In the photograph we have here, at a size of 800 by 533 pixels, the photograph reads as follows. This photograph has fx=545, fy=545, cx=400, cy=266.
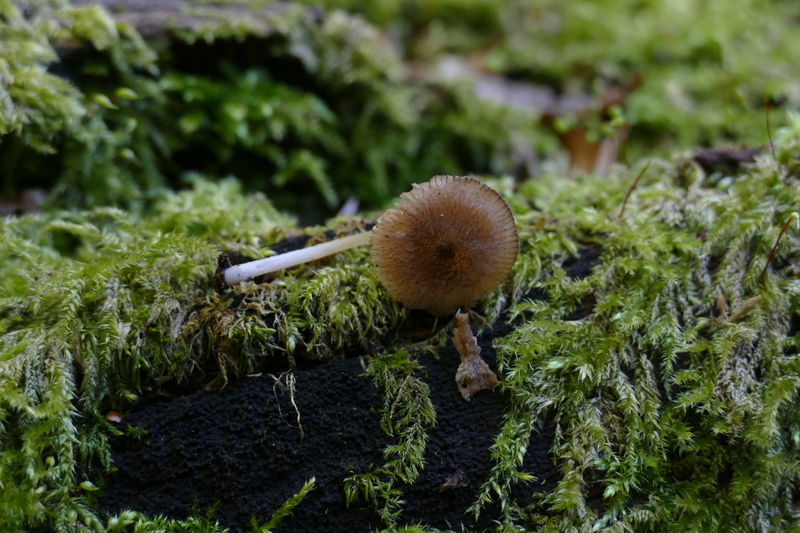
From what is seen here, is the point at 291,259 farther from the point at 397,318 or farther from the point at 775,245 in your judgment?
the point at 775,245

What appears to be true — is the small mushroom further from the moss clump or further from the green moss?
the moss clump

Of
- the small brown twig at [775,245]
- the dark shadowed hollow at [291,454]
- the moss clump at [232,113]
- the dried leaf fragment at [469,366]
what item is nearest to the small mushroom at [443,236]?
the dried leaf fragment at [469,366]

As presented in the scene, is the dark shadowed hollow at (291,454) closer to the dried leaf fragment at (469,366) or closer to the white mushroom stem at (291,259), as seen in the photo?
the dried leaf fragment at (469,366)

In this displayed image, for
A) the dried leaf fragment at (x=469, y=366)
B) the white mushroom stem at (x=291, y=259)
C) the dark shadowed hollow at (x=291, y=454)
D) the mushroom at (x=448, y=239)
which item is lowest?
the dark shadowed hollow at (x=291, y=454)

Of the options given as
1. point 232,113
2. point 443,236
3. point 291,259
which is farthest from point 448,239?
point 232,113

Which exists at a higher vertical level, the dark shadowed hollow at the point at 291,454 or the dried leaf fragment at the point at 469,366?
the dried leaf fragment at the point at 469,366

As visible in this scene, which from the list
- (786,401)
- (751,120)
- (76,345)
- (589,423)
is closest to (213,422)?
(76,345)
